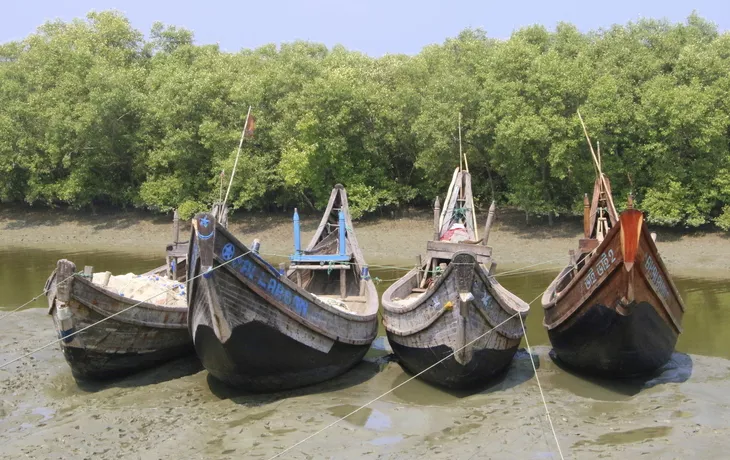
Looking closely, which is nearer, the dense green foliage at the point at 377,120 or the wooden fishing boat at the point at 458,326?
the wooden fishing boat at the point at 458,326

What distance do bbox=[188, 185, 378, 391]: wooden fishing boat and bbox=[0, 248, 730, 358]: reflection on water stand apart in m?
2.86

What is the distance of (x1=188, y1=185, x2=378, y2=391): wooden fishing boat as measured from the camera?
9.46 meters

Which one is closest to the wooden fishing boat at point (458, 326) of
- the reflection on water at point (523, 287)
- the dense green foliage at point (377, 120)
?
the reflection on water at point (523, 287)

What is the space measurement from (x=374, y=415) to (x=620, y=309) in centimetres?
374

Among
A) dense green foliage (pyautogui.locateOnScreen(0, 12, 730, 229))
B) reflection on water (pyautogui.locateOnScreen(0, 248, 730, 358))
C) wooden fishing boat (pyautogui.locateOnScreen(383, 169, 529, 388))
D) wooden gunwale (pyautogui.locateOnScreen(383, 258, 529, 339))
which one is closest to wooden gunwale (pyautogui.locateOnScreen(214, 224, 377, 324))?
wooden gunwale (pyautogui.locateOnScreen(383, 258, 529, 339))

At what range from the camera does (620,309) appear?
9.95 meters

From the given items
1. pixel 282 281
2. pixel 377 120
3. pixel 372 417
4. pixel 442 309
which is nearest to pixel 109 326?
pixel 282 281

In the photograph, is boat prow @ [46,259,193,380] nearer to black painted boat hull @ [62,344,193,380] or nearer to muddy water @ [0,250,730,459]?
black painted boat hull @ [62,344,193,380]

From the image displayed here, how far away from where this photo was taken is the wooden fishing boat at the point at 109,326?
1048cm

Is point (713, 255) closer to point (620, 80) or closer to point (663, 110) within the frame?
point (663, 110)

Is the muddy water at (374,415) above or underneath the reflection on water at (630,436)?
underneath

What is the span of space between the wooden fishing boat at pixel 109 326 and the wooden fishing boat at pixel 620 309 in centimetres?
630

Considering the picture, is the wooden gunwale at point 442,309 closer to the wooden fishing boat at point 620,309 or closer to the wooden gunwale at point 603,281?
the wooden gunwale at point 603,281

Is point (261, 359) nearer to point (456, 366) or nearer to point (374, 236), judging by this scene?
point (456, 366)
